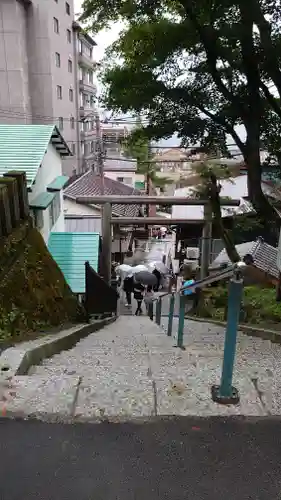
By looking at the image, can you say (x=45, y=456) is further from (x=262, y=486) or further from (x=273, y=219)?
(x=273, y=219)

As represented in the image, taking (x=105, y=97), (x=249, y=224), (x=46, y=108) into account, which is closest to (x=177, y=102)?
(x=105, y=97)

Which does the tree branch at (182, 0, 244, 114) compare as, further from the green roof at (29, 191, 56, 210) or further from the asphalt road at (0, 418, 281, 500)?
the asphalt road at (0, 418, 281, 500)

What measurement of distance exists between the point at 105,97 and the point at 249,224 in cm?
420

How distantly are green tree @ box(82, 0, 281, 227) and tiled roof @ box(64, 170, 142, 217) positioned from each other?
44.2 ft

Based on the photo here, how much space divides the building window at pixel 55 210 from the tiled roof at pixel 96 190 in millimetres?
5557

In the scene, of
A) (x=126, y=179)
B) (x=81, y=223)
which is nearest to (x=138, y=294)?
(x=81, y=223)

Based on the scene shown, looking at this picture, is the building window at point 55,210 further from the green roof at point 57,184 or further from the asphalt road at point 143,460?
the asphalt road at point 143,460

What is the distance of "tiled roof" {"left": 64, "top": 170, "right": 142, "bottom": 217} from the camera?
877 inches

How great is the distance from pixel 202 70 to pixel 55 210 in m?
8.98

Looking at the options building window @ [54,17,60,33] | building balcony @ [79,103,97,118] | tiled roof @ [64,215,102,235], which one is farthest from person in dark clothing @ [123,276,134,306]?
building balcony @ [79,103,97,118]

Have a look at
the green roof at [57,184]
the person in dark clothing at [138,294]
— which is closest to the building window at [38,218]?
the green roof at [57,184]

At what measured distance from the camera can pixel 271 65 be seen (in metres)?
6.61

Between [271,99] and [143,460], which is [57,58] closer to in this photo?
[271,99]

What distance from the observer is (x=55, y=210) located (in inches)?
591
